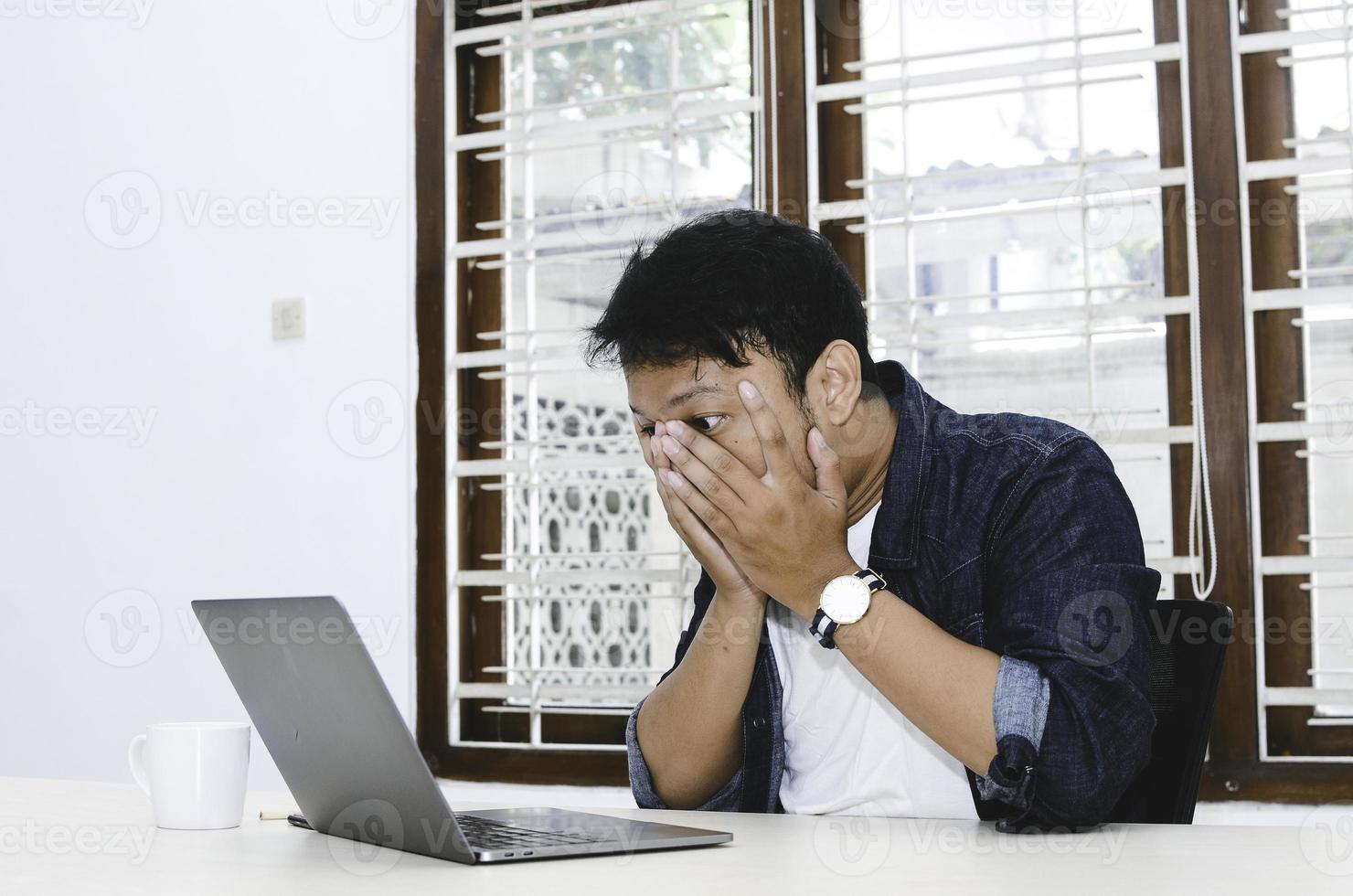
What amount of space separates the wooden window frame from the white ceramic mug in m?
1.28

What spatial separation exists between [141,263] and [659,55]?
111 cm

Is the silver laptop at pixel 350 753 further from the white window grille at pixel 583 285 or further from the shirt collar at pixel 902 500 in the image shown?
the white window grille at pixel 583 285

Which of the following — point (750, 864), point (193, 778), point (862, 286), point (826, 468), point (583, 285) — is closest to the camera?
point (750, 864)

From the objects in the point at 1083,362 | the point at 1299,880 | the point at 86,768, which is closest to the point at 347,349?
the point at 86,768

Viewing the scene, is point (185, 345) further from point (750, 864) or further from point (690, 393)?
point (750, 864)

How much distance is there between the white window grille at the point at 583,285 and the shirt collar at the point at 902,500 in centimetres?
99

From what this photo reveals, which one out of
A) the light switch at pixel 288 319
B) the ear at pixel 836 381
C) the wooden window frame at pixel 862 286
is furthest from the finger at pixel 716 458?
the light switch at pixel 288 319

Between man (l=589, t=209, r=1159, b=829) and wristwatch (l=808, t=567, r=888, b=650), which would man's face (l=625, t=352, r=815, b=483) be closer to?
man (l=589, t=209, r=1159, b=829)

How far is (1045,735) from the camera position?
104 centimetres

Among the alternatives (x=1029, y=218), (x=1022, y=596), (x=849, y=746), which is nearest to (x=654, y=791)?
(x=849, y=746)

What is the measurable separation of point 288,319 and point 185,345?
0.24m

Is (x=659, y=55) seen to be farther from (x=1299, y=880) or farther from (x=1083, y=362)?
(x=1299, y=880)

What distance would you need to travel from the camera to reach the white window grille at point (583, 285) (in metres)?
2.32

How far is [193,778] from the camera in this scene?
3.41 feet
